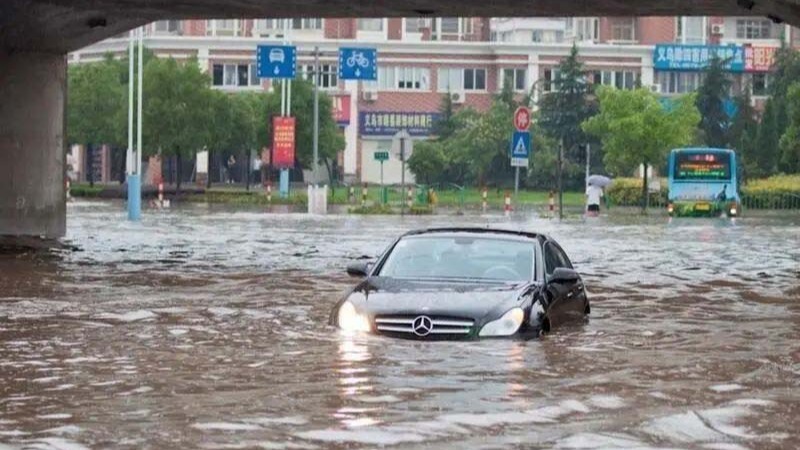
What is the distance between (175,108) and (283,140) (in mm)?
9363

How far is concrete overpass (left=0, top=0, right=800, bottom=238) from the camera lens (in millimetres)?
30328

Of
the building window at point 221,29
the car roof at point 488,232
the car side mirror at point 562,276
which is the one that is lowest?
the car side mirror at point 562,276

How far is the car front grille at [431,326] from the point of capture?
14984 millimetres

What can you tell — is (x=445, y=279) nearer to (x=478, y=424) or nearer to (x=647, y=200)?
(x=478, y=424)

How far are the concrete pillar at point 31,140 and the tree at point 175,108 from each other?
43901mm

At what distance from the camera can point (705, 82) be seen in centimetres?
9919

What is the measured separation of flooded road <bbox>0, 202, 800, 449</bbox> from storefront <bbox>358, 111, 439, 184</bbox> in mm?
75072

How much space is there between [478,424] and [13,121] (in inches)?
1049

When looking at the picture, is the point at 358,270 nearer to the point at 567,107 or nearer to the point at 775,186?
the point at 775,186

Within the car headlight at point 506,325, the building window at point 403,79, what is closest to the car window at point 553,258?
the car headlight at point 506,325

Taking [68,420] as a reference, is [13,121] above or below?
above

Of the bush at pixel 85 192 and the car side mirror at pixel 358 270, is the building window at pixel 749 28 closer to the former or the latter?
the bush at pixel 85 192

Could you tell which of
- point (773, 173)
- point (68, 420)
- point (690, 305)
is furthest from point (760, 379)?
point (773, 173)

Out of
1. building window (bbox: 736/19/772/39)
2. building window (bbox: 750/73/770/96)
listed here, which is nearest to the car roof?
building window (bbox: 750/73/770/96)
